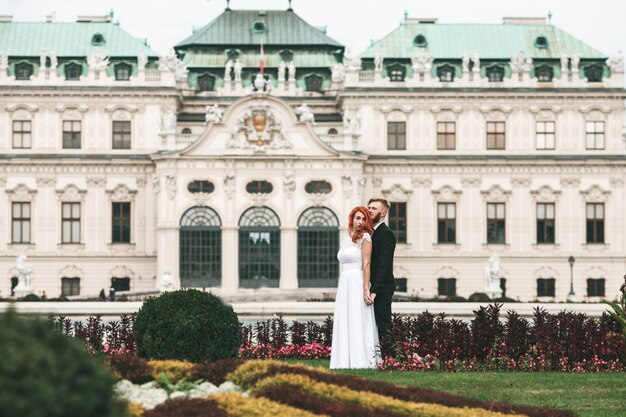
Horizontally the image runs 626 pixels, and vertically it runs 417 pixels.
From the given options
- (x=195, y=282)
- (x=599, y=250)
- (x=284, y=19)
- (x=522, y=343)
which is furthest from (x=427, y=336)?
(x=284, y=19)

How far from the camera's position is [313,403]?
38.9 feet

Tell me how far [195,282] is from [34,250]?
913 cm

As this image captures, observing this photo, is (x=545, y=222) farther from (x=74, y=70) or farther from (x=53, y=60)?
(x=53, y=60)

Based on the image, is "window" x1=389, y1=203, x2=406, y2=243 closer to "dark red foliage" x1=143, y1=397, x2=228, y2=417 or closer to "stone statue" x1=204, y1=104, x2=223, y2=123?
"stone statue" x1=204, y1=104, x2=223, y2=123

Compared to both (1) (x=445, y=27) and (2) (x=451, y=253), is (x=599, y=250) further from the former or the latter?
(1) (x=445, y=27)

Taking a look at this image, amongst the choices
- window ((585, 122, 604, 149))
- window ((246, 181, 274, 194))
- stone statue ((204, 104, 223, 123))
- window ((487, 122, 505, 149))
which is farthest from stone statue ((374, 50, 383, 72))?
window ((585, 122, 604, 149))

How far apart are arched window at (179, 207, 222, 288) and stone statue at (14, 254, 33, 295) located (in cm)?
715

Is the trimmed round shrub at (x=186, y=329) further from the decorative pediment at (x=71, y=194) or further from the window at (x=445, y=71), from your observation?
the window at (x=445, y=71)

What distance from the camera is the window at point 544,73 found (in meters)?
64.9

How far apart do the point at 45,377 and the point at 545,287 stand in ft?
189

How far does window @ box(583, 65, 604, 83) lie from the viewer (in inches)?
2564

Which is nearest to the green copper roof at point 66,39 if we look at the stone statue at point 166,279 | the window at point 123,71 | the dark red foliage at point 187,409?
the window at point 123,71

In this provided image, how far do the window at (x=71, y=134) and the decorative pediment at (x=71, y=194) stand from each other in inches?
87.4

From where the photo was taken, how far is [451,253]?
63.4 metres
